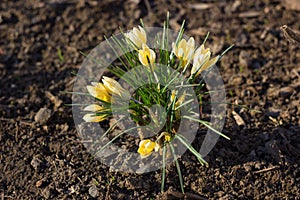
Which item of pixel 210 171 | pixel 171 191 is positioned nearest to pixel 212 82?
pixel 210 171

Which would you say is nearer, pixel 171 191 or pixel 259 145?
pixel 171 191

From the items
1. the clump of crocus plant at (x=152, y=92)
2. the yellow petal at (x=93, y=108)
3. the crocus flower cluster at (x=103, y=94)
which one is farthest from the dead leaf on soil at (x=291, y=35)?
the yellow petal at (x=93, y=108)

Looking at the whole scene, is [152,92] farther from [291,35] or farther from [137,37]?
[291,35]

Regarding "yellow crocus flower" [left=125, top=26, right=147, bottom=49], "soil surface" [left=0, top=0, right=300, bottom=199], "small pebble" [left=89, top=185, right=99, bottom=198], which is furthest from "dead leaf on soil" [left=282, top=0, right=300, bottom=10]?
"small pebble" [left=89, top=185, right=99, bottom=198]

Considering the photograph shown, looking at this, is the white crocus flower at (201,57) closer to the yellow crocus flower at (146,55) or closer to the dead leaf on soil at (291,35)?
the yellow crocus flower at (146,55)

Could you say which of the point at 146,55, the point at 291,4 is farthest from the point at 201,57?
the point at 291,4

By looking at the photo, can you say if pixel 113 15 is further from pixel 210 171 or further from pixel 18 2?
pixel 210 171

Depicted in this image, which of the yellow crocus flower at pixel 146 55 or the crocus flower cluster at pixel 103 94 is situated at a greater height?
the yellow crocus flower at pixel 146 55

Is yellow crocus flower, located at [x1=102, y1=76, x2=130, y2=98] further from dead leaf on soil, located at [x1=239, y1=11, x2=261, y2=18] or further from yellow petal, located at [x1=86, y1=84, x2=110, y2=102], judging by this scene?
dead leaf on soil, located at [x1=239, y1=11, x2=261, y2=18]
